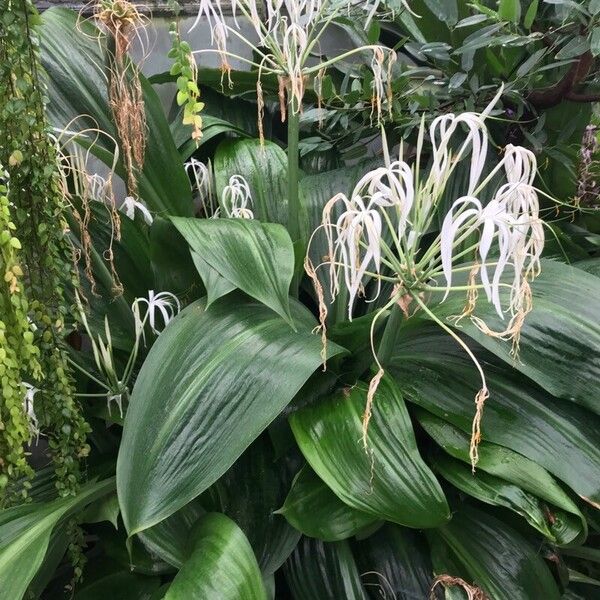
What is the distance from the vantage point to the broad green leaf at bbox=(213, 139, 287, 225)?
0.96m

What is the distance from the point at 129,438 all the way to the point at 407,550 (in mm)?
378

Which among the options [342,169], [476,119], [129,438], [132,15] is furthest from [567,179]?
[129,438]

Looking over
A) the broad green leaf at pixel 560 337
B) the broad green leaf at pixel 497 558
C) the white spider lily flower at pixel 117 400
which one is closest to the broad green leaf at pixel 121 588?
the white spider lily flower at pixel 117 400

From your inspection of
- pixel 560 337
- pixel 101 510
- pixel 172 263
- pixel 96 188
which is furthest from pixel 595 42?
pixel 101 510

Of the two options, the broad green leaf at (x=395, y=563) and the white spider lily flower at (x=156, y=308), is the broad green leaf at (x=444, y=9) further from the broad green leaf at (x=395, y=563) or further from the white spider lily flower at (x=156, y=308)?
the broad green leaf at (x=395, y=563)

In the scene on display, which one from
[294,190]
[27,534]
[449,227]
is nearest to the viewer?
[449,227]

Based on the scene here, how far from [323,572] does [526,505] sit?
0.26 meters

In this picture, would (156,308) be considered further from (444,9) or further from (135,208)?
(444,9)

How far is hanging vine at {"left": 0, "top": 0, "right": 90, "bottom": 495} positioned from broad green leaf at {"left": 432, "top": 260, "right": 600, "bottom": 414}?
427 mm

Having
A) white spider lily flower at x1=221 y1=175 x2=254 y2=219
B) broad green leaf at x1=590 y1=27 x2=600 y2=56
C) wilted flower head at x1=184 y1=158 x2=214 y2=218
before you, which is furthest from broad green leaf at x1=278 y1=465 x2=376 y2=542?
broad green leaf at x1=590 y1=27 x2=600 y2=56

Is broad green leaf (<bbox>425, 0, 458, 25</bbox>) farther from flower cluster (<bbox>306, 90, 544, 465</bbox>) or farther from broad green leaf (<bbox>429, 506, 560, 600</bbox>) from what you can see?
broad green leaf (<bbox>429, 506, 560, 600</bbox>)

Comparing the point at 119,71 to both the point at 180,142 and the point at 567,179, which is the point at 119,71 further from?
the point at 567,179

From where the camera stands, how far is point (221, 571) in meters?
0.55

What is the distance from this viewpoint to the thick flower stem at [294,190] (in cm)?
75
